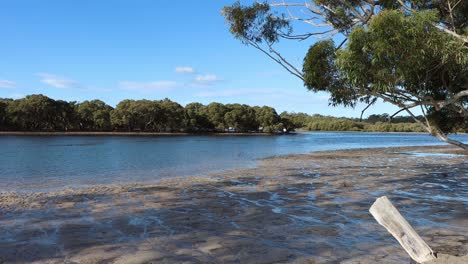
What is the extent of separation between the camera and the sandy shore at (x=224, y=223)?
6613 millimetres

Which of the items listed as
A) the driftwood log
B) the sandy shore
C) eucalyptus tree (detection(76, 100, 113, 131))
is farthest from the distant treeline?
the driftwood log

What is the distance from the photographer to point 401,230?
13.1 ft

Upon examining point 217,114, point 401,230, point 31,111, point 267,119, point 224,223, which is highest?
point 217,114

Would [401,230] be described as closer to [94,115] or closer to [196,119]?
[94,115]

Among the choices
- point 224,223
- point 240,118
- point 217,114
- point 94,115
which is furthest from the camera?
point 240,118

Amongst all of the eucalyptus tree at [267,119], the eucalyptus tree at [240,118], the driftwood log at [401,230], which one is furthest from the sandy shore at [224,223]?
the eucalyptus tree at [267,119]

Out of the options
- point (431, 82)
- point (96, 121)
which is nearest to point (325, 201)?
point (431, 82)

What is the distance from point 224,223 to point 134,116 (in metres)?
97.2

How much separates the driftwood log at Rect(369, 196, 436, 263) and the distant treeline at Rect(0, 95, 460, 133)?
77014 millimetres

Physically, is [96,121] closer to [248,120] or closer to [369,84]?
[248,120]

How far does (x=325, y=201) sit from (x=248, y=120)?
119521mm

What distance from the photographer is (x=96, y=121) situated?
102 m

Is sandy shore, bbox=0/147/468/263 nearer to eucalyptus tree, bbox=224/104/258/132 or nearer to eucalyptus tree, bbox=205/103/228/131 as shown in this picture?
eucalyptus tree, bbox=205/103/228/131

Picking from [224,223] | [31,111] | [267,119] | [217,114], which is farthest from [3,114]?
[224,223]
